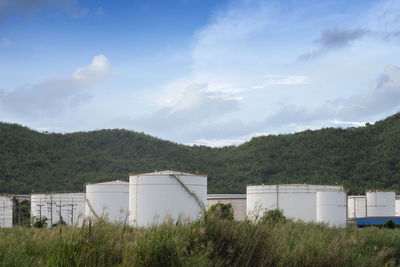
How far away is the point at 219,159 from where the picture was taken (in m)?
167

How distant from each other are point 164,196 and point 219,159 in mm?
117777

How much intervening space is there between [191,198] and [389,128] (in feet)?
393

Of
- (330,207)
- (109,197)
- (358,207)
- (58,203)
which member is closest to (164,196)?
(109,197)

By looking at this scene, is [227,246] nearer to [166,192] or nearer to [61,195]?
[166,192]

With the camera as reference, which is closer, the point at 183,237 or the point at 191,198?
the point at 183,237

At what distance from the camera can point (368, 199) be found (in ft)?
265

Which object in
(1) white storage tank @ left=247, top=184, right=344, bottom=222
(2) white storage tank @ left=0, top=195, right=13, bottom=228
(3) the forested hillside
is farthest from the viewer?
(3) the forested hillside

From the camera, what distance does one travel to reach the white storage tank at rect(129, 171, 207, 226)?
49.8 meters

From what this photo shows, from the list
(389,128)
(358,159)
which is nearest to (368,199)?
(358,159)

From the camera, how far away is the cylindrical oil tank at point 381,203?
79250mm

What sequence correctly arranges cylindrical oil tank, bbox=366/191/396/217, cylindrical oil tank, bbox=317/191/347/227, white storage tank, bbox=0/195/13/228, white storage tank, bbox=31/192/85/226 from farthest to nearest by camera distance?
cylindrical oil tank, bbox=366/191/396/217 → white storage tank, bbox=31/192/85/226 → white storage tank, bbox=0/195/13/228 → cylindrical oil tank, bbox=317/191/347/227

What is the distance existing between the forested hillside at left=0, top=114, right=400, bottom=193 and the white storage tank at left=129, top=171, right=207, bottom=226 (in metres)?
76.2

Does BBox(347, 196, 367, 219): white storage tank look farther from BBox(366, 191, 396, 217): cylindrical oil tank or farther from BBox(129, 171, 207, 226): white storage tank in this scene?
BBox(129, 171, 207, 226): white storage tank

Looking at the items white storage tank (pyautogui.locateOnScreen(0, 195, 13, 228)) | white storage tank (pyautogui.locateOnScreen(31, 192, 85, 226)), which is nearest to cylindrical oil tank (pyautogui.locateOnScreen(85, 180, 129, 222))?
white storage tank (pyautogui.locateOnScreen(31, 192, 85, 226))
